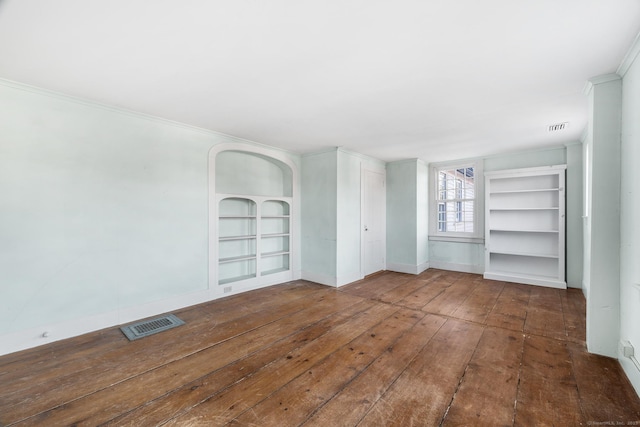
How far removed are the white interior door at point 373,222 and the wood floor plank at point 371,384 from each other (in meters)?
2.65

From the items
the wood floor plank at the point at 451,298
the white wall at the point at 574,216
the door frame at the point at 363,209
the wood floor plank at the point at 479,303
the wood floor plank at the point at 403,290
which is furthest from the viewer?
the door frame at the point at 363,209

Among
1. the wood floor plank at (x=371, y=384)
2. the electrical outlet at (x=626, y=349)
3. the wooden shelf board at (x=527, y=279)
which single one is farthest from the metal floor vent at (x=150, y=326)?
the wooden shelf board at (x=527, y=279)

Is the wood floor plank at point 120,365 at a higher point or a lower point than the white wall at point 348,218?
lower

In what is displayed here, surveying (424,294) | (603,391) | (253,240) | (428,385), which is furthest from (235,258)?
(603,391)

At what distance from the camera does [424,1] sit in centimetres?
151

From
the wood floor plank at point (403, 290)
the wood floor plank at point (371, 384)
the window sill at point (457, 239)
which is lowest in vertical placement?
the wood floor plank at point (371, 384)

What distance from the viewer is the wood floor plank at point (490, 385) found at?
169 cm

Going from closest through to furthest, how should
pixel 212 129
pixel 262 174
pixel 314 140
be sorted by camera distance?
pixel 212 129
pixel 314 140
pixel 262 174

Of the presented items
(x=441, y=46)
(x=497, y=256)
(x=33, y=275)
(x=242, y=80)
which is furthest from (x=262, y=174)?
(x=497, y=256)

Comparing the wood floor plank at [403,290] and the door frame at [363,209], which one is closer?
the wood floor plank at [403,290]

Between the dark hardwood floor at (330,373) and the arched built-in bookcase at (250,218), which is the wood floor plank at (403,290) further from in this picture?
the arched built-in bookcase at (250,218)

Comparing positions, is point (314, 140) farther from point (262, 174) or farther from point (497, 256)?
point (497, 256)

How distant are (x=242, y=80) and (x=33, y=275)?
2.72 m

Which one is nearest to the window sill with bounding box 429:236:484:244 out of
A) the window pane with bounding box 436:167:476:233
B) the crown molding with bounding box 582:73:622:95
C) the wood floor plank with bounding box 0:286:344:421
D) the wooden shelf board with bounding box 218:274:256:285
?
the window pane with bounding box 436:167:476:233
